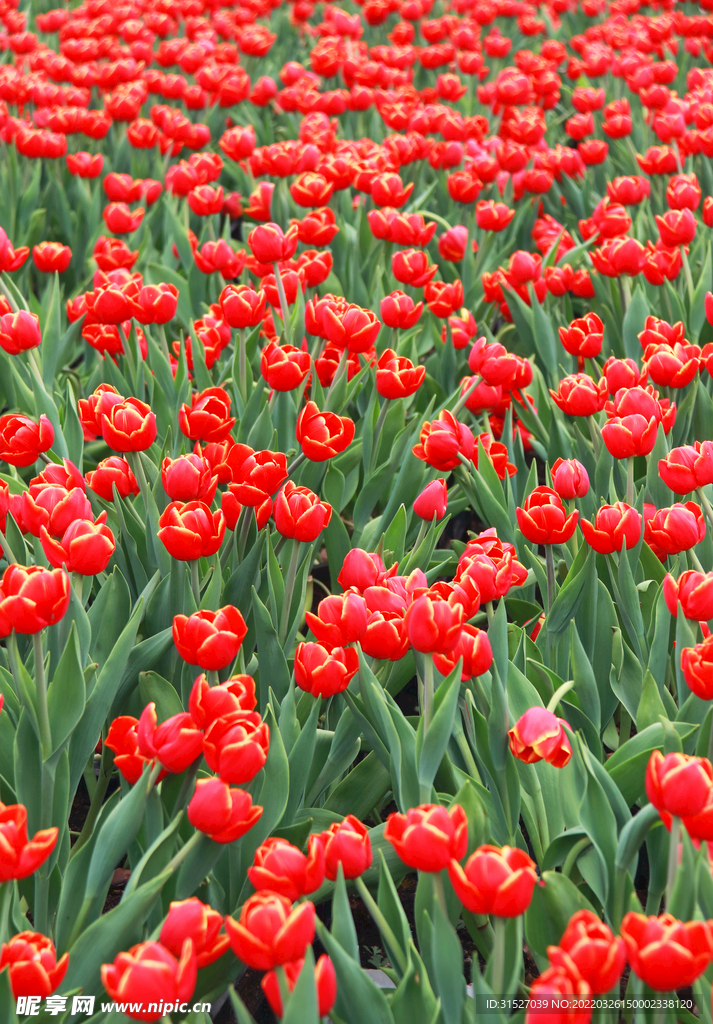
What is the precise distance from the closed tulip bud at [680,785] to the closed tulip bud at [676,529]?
21.1 inches

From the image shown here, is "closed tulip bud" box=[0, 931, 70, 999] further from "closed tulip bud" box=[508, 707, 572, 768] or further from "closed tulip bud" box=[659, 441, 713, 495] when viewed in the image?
"closed tulip bud" box=[659, 441, 713, 495]

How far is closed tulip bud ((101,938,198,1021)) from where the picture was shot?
84cm

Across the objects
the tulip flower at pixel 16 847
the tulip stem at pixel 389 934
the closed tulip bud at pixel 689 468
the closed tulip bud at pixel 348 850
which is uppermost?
the closed tulip bud at pixel 689 468

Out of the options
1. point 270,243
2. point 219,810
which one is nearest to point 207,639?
point 219,810

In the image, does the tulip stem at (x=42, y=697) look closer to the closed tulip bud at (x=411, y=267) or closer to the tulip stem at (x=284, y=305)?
the tulip stem at (x=284, y=305)

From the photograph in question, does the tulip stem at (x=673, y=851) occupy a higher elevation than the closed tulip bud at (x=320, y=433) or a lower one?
lower

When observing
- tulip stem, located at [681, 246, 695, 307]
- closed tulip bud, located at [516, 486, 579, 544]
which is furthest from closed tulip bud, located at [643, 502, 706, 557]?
tulip stem, located at [681, 246, 695, 307]

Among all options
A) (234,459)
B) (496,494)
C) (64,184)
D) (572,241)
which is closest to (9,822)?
(234,459)

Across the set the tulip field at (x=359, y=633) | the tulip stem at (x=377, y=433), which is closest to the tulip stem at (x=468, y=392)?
the tulip field at (x=359, y=633)

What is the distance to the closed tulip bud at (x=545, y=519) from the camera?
4.84 ft

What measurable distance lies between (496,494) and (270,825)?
0.89 m

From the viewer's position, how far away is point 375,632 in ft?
4.15

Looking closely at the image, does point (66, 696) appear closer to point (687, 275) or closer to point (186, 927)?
point (186, 927)

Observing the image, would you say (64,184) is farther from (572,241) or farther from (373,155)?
(572,241)
